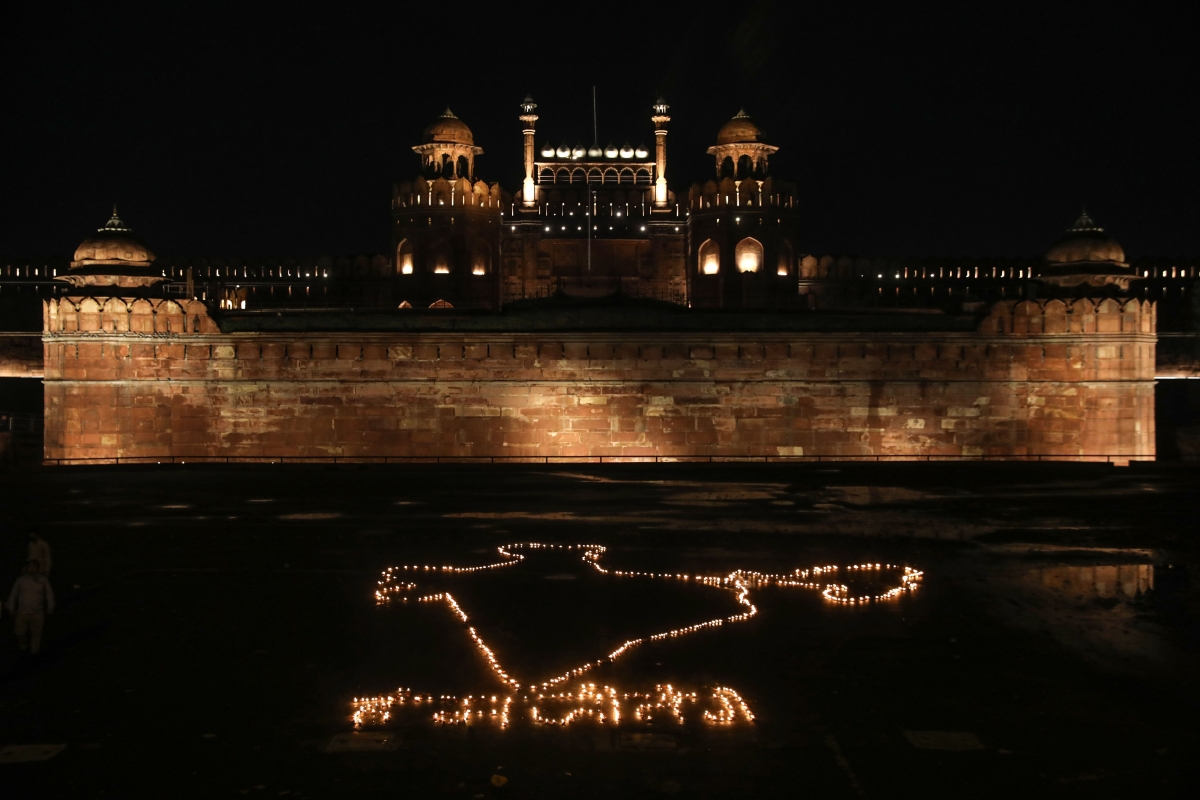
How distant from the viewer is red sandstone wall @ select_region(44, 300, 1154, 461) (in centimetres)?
2369

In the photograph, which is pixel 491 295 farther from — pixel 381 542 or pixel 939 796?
pixel 939 796

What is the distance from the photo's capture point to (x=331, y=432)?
23828 millimetres

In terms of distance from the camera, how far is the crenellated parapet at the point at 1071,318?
960 inches

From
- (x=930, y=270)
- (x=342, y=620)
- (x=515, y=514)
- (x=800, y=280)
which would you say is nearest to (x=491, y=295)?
(x=800, y=280)

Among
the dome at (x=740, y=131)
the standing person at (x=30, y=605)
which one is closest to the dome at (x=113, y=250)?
the standing person at (x=30, y=605)

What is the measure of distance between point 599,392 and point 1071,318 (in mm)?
11666

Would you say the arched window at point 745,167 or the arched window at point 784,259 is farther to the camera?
the arched window at point 745,167

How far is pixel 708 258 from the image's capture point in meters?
38.8

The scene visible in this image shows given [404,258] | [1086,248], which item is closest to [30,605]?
[1086,248]

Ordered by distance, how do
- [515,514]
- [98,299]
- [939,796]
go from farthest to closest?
1. [98,299]
2. [515,514]
3. [939,796]

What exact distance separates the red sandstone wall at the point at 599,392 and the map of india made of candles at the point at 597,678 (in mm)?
12235

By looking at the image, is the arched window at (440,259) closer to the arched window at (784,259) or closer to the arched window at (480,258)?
the arched window at (480,258)

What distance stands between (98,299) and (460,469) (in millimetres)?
9765

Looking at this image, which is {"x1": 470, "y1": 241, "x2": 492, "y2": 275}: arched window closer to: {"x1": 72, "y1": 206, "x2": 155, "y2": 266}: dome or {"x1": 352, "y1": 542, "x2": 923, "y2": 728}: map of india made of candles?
{"x1": 72, "y1": 206, "x2": 155, "y2": 266}: dome
